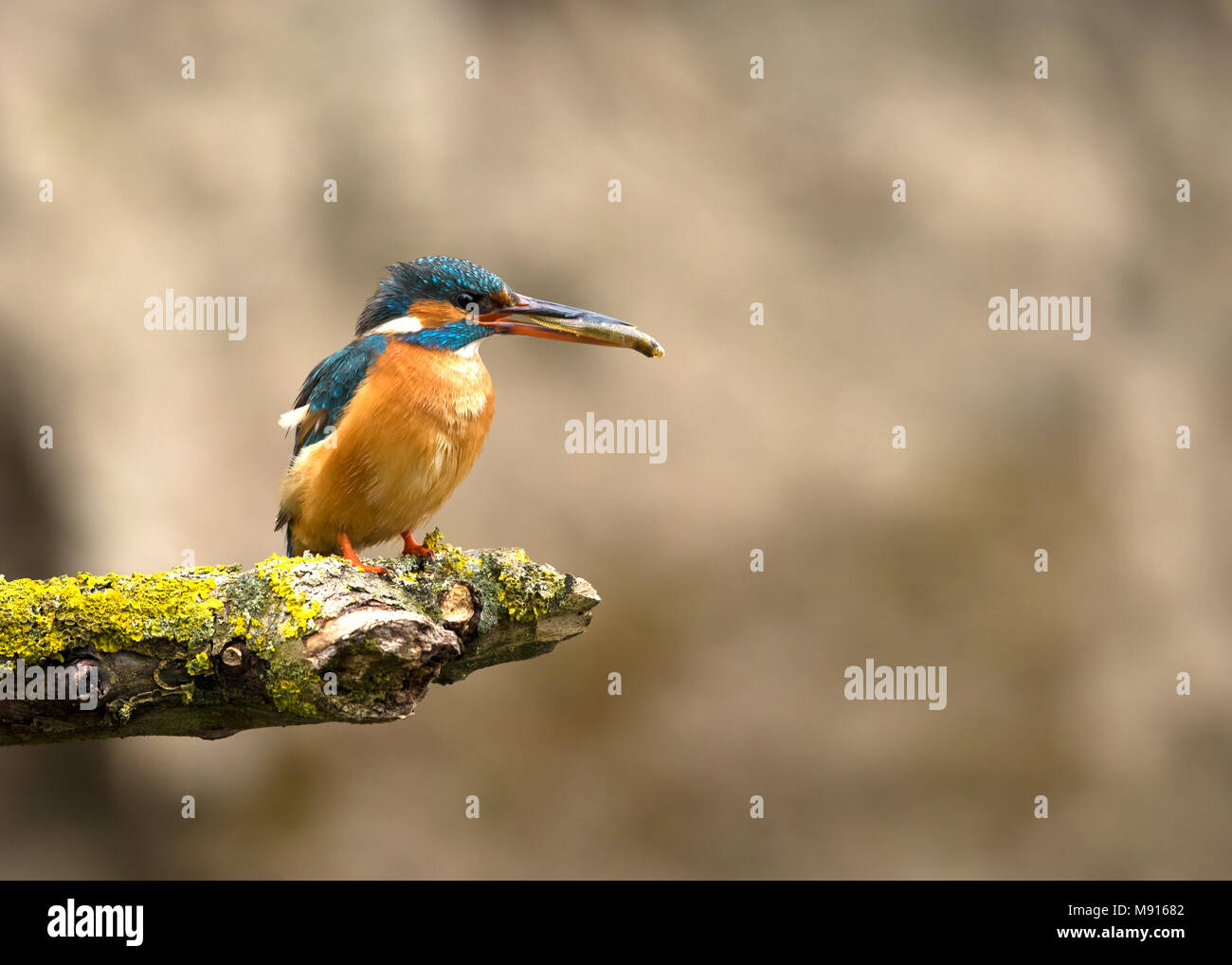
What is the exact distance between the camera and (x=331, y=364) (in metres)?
2.84

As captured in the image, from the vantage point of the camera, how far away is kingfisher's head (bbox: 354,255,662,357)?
2768 mm

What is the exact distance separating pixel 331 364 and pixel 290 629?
3.19 ft

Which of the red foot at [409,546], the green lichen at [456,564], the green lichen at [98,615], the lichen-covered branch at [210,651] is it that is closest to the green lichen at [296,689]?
the lichen-covered branch at [210,651]

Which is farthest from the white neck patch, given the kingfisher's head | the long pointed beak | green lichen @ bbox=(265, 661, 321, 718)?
green lichen @ bbox=(265, 661, 321, 718)

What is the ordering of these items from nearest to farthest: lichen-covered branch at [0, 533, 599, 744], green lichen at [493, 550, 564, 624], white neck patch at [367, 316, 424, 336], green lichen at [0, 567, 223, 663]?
lichen-covered branch at [0, 533, 599, 744], green lichen at [0, 567, 223, 663], green lichen at [493, 550, 564, 624], white neck patch at [367, 316, 424, 336]

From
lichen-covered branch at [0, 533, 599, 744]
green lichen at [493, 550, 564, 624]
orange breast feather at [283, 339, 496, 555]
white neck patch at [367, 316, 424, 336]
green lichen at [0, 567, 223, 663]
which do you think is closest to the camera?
lichen-covered branch at [0, 533, 599, 744]

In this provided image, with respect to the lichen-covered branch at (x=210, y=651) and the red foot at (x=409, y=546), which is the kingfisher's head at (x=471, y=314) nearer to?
the red foot at (x=409, y=546)

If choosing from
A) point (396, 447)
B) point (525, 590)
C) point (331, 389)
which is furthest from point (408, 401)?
point (525, 590)

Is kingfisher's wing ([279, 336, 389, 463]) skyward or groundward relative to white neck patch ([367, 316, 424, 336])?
groundward

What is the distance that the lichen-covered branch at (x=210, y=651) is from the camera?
2.03 m

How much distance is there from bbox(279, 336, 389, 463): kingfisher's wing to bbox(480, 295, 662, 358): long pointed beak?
304mm

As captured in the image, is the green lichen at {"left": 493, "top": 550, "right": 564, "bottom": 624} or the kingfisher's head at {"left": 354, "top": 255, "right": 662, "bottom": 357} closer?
the green lichen at {"left": 493, "top": 550, "right": 564, "bottom": 624}

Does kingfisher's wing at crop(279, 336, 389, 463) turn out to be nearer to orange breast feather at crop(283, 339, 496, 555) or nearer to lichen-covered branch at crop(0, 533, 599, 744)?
orange breast feather at crop(283, 339, 496, 555)

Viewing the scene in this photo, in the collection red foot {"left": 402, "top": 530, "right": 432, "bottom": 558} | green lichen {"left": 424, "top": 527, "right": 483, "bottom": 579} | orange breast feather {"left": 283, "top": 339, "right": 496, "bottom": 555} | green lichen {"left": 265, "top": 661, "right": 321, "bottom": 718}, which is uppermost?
orange breast feather {"left": 283, "top": 339, "right": 496, "bottom": 555}
